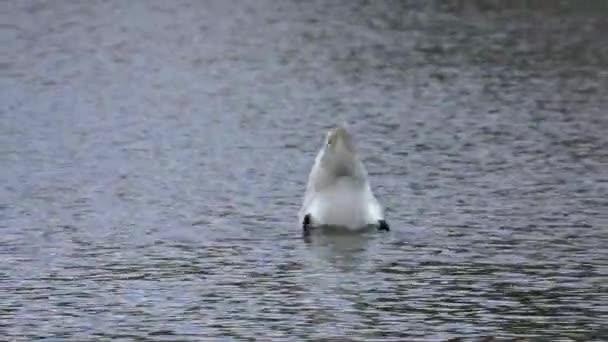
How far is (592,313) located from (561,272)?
6.01ft

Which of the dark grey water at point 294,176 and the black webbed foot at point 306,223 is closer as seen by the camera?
the dark grey water at point 294,176

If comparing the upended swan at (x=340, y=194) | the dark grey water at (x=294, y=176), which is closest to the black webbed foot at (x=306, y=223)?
the upended swan at (x=340, y=194)

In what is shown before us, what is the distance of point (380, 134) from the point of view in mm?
25234

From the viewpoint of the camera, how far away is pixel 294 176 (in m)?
21.8

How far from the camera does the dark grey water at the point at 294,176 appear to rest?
14328mm

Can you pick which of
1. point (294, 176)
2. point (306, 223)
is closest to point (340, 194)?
point (306, 223)

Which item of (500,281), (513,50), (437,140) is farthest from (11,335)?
(513,50)

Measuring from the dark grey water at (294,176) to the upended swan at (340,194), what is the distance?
0.24 m

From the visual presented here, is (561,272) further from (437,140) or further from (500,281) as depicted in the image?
(437,140)

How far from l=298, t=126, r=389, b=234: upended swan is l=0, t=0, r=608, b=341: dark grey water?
0.24 metres

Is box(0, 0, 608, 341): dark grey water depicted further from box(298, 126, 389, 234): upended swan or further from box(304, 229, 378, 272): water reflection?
box(298, 126, 389, 234): upended swan

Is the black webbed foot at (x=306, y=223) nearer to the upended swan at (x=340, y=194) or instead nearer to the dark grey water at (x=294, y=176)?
the upended swan at (x=340, y=194)

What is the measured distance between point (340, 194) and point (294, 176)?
3.50m

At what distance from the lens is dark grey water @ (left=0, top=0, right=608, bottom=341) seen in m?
14.3
